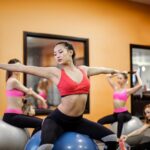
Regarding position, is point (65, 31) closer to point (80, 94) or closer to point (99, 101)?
point (99, 101)

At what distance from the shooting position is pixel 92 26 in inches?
231

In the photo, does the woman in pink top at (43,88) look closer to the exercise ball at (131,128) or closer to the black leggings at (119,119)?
the black leggings at (119,119)

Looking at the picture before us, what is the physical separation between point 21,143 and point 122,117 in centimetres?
165

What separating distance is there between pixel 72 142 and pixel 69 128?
0.14 m

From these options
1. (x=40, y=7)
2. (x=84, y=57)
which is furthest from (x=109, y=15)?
(x=40, y=7)

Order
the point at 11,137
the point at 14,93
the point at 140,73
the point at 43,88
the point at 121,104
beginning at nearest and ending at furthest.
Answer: the point at 11,137, the point at 14,93, the point at 121,104, the point at 43,88, the point at 140,73

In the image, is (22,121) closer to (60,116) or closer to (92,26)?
(60,116)

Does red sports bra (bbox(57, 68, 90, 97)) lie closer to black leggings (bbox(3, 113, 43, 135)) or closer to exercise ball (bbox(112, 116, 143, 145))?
black leggings (bbox(3, 113, 43, 135))

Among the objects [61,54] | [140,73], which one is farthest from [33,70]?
[140,73]

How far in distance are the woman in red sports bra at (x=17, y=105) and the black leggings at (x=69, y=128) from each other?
1.17 meters

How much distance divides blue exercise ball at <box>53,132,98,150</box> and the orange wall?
7.96ft

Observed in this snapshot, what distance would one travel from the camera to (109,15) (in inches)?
242

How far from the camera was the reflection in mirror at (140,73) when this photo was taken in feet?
21.3

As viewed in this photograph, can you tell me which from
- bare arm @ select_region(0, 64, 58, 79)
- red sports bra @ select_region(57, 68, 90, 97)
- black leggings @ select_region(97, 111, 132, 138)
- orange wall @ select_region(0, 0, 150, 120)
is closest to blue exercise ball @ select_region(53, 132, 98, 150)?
red sports bra @ select_region(57, 68, 90, 97)
